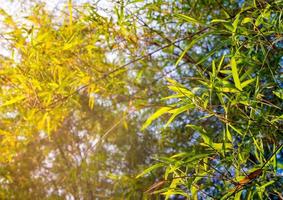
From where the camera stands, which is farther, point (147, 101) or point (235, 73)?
point (147, 101)

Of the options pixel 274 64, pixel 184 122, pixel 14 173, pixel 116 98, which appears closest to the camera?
pixel 274 64

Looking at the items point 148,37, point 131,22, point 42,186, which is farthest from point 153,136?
point 131,22

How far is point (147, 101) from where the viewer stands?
2297mm

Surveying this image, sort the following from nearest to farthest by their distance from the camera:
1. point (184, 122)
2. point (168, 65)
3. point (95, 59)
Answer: point (95, 59) → point (168, 65) → point (184, 122)

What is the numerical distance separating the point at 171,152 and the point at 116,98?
614 mm

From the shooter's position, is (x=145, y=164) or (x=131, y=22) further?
(x=145, y=164)

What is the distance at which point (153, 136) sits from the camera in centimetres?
289

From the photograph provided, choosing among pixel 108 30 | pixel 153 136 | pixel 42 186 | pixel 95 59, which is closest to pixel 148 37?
pixel 108 30

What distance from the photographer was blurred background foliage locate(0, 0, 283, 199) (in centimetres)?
97

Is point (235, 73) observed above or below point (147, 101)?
below

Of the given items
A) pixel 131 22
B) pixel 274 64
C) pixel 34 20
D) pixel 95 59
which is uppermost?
pixel 34 20

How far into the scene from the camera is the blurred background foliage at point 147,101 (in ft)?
3.18

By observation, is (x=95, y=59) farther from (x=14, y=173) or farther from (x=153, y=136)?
(x=14, y=173)

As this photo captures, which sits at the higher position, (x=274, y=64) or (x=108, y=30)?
(x=108, y=30)
